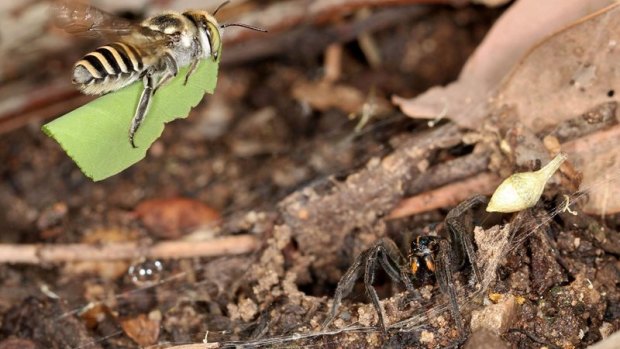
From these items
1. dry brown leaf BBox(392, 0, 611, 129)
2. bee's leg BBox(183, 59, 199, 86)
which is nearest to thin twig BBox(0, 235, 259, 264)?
bee's leg BBox(183, 59, 199, 86)

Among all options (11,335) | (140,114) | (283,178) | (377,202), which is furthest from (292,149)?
(11,335)

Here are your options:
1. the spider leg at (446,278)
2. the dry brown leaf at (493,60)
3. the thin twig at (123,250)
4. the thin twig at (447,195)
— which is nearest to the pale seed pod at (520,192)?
the spider leg at (446,278)

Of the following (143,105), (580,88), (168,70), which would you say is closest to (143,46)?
(168,70)

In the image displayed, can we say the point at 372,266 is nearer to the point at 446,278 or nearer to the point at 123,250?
the point at 446,278

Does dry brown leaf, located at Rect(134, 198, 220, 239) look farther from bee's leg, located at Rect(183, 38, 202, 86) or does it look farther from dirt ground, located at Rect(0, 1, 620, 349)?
bee's leg, located at Rect(183, 38, 202, 86)

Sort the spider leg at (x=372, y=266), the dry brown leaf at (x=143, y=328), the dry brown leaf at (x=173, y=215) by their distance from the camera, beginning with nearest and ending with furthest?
the spider leg at (x=372, y=266) → the dry brown leaf at (x=143, y=328) → the dry brown leaf at (x=173, y=215)

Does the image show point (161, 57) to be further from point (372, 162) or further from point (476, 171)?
point (476, 171)

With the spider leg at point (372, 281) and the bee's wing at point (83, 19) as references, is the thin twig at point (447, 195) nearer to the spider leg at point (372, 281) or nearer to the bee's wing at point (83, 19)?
the spider leg at point (372, 281)
